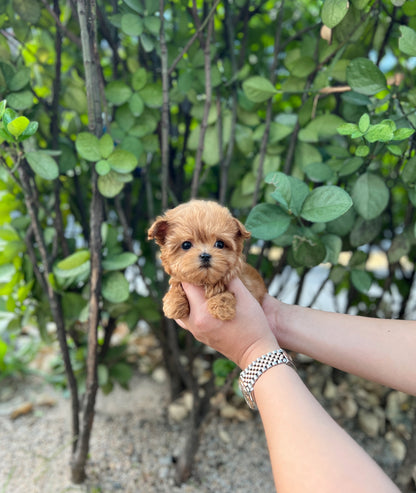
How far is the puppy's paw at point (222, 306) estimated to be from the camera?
3.03 feet

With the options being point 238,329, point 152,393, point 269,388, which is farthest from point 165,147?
point 152,393

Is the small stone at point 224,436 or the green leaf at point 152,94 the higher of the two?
the green leaf at point 152,94

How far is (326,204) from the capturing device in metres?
1.06

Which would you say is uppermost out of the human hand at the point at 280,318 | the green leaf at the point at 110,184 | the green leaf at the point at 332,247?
the green leaf at the point at 110,184

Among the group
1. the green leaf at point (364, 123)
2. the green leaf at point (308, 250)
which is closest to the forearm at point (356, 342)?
the green leaf at point (308, 250)

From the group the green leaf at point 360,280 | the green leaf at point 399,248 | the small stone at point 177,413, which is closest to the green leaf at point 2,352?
the small stone at point 177,413

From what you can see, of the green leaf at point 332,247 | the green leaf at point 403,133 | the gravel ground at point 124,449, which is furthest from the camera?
the gravel ground at point 124,449

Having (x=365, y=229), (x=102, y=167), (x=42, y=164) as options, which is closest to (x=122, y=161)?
(x=102, y=167)

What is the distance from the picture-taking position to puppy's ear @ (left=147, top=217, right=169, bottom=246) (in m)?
0.94

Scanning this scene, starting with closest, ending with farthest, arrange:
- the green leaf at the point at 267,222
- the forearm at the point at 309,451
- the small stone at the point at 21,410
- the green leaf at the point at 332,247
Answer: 1. the forearm at the point at 309,451
2. the green leaf at the point at 267,222
3. the green leaf at the point at 332,247
4. the small stone at the point at 21,410

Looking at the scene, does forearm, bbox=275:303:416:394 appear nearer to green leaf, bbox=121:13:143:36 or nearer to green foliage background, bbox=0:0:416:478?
green foliage background, bbox=0:0:416:478

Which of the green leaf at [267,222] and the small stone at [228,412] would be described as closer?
the green leaf at [267,222]

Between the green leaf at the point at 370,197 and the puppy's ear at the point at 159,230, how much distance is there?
0.57m

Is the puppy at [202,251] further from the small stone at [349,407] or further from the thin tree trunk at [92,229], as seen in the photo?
the small stone at [349,407]
